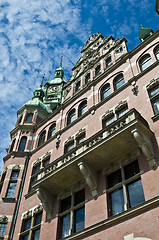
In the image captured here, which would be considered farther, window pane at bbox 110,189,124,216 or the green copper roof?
the green copper roof

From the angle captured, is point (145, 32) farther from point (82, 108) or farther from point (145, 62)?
point (82, 108)

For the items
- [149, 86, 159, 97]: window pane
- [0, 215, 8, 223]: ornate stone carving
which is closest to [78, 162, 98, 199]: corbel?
[149, 86, 159, 97]: window pane

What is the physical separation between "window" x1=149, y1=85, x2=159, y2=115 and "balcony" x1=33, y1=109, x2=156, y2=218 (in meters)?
1.57

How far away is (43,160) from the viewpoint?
24.1 meters

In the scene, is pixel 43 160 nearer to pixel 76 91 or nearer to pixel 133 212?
pixel 76 91

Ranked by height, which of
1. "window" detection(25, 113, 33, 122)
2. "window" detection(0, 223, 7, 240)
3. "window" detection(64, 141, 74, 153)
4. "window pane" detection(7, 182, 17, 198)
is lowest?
"window" detection(0, 223, 7, 240)

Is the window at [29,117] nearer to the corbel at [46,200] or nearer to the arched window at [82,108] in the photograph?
the arched window at [82,108]

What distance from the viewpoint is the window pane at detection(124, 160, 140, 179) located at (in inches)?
612

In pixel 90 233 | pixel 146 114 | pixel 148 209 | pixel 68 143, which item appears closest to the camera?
pixel 148 209

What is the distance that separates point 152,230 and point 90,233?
12.1 ft

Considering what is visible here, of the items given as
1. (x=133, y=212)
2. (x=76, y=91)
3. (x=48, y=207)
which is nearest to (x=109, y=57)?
(x=76, y=91)

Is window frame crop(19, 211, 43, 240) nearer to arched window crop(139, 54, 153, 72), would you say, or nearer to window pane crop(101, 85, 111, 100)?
window pane crop(101, 85, 111, 100)

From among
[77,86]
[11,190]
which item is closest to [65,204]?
[11,190]

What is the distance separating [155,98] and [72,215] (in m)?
8.75
